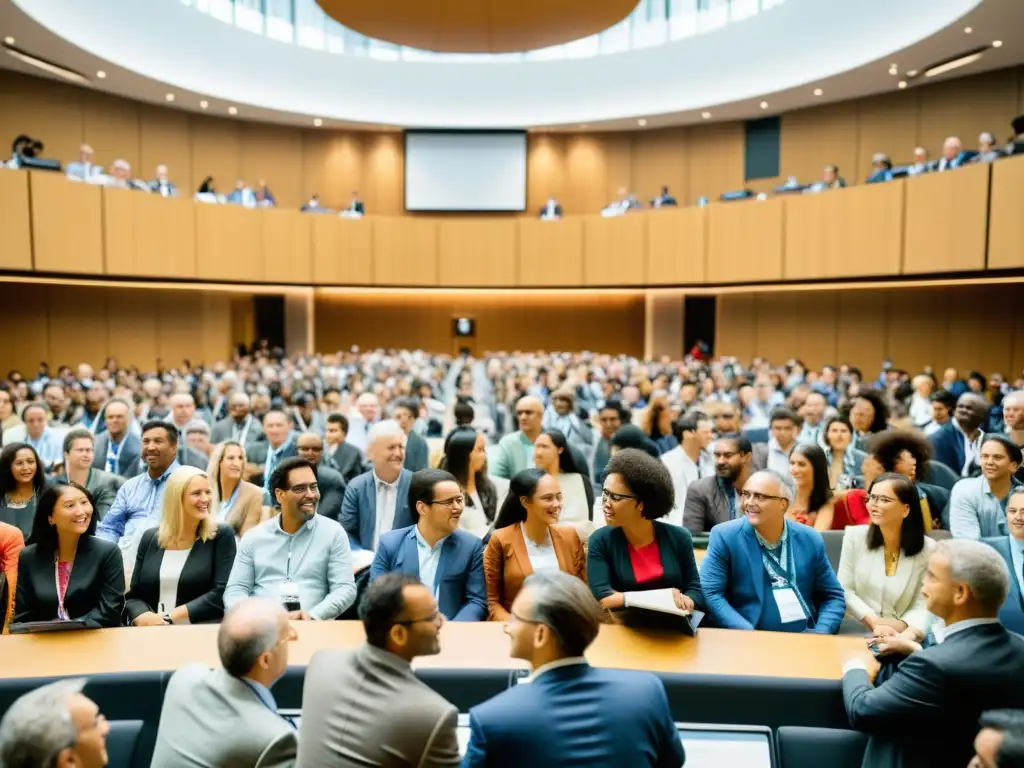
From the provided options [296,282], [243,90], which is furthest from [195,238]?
[243,90]

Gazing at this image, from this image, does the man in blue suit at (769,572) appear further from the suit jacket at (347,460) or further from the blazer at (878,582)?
the suit jacket at (347,460)

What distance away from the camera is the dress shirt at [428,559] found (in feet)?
12.3

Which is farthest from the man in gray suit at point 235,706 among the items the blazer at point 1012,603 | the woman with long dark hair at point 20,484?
the woman with long dark hair at point 20,484

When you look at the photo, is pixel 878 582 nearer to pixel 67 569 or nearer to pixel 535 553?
pixel 535 553

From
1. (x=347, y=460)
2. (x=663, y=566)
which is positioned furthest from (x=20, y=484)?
(x=663, y=566)

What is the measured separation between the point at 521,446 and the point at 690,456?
1.34 metres

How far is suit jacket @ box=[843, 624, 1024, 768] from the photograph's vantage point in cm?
225

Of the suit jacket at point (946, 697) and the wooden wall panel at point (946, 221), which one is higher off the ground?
the wooden wall panel at point (946, 221)

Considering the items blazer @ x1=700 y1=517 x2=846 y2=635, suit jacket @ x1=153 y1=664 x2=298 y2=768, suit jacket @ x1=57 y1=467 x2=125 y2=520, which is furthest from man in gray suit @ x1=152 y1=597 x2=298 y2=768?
suit jacket @ x1=57 y1=467 x2=125 y2=520

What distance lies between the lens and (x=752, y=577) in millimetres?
3469

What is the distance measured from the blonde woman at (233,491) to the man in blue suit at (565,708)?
10.6ft

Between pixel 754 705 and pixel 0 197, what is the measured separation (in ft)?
52.9

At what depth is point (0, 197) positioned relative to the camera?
47.1 feet

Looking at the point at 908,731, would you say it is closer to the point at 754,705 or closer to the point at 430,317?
the point at 754,705
